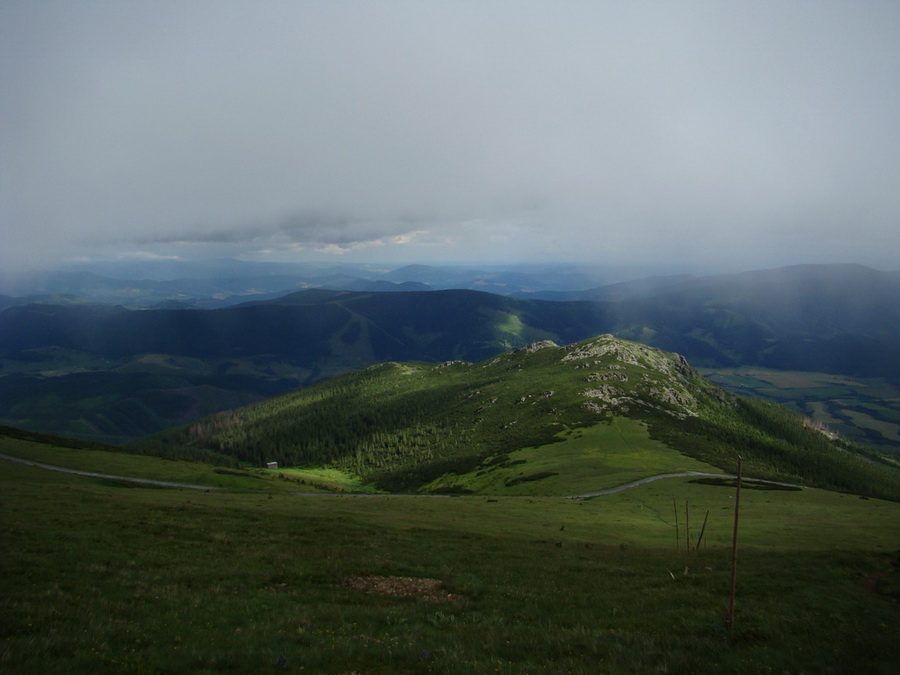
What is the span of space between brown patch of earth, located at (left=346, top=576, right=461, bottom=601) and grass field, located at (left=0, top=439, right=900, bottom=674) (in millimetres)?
198

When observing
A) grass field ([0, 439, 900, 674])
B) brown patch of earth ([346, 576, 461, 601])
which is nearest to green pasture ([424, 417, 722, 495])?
grass field ([0, 439, 900, 674])

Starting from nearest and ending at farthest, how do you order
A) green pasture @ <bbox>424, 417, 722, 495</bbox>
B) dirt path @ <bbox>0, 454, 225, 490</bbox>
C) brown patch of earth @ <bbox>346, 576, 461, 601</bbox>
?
1. brown patch of earth @ <bbox>346, 576, 461, 601</bbox>
2. dirt path @ <bbox>0, 454, 225, 490</bbox>
3. green pasture @ <bbox>424, 417, 722, 495</bbox>

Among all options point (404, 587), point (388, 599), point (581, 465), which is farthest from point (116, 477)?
point (581, 465)

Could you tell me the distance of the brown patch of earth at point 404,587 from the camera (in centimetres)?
2233

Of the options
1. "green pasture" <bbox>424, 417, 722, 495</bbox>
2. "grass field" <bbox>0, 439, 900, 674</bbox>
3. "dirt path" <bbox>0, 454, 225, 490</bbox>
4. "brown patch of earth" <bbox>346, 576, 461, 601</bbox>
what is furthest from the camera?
"green pasture" <bbox>424, 417, 722, 495</bbox>

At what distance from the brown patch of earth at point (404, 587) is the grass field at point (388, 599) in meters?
0.20

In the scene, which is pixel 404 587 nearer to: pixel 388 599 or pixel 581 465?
pixel 388 599

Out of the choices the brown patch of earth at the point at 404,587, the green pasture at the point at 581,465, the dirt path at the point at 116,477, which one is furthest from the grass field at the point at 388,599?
the green pasture at the point at 581,465

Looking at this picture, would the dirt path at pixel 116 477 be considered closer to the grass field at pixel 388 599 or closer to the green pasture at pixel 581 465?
the grass field at pixel 388 599

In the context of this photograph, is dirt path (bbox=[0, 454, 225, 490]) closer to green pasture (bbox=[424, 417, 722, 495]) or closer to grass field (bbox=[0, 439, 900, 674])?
grass field (bbox=[0, 439, 900, 674])

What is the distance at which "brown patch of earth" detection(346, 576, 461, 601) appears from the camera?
2233cm

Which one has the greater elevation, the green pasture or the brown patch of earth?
the brown patch of earth

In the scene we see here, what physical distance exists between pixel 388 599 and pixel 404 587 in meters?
2.95

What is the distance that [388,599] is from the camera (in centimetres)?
2092
